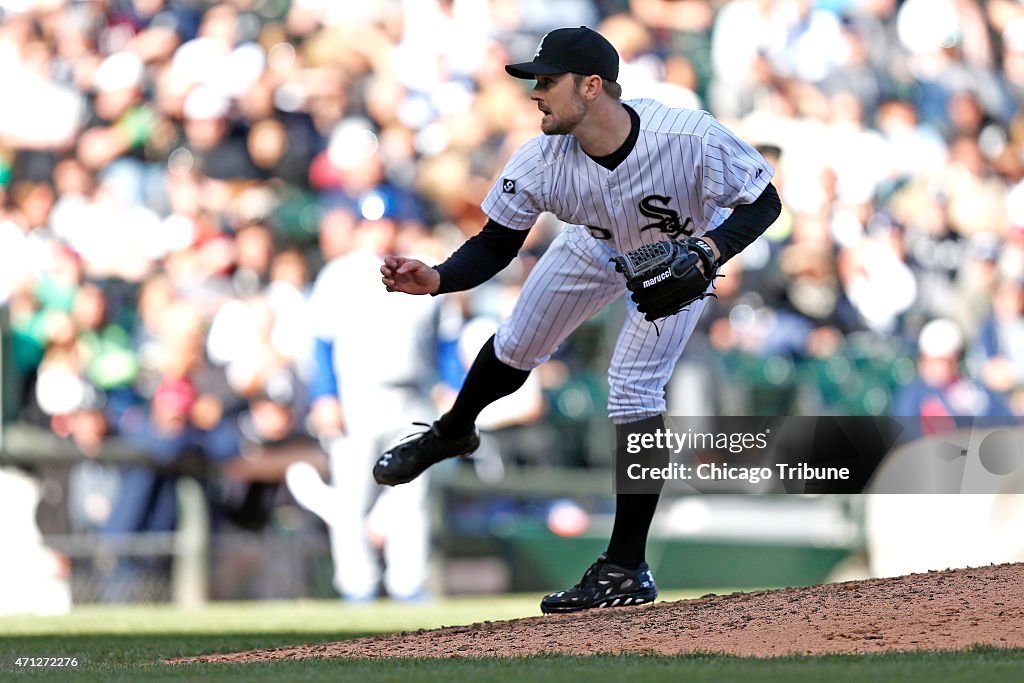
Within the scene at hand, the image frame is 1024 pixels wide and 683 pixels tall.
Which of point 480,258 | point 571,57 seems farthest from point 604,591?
point 571,57

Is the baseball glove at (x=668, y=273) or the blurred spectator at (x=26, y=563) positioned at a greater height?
the baseball glove at (x=668, y=273)

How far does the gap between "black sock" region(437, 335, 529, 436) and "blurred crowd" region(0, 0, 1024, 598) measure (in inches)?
103

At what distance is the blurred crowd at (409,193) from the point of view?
341 inches

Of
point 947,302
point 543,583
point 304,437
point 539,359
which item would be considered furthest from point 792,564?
point 539,359

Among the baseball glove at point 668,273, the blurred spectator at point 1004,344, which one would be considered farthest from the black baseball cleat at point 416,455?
the blurred spectator at point 1004,344

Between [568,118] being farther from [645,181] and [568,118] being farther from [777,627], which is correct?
[777,627]

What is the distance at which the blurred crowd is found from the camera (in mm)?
8664

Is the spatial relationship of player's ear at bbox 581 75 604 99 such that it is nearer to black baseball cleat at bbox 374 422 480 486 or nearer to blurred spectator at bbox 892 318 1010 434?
black baseball cleat at bbox 374 422 480 486

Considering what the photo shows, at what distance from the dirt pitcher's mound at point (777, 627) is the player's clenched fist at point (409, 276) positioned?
1.02 metres

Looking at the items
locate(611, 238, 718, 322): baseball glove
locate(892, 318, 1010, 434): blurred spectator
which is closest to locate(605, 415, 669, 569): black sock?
locate(611, 238, 718, 322): baseball glove

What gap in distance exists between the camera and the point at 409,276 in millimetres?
4785

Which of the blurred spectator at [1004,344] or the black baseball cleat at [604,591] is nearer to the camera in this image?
the black baseball cleat at [604,591]

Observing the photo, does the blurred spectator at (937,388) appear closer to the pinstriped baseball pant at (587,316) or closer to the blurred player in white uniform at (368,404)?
the blurred player in white uniform at (368,404)

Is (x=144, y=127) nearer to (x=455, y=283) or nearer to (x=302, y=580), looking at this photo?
(x=302, y=580)
